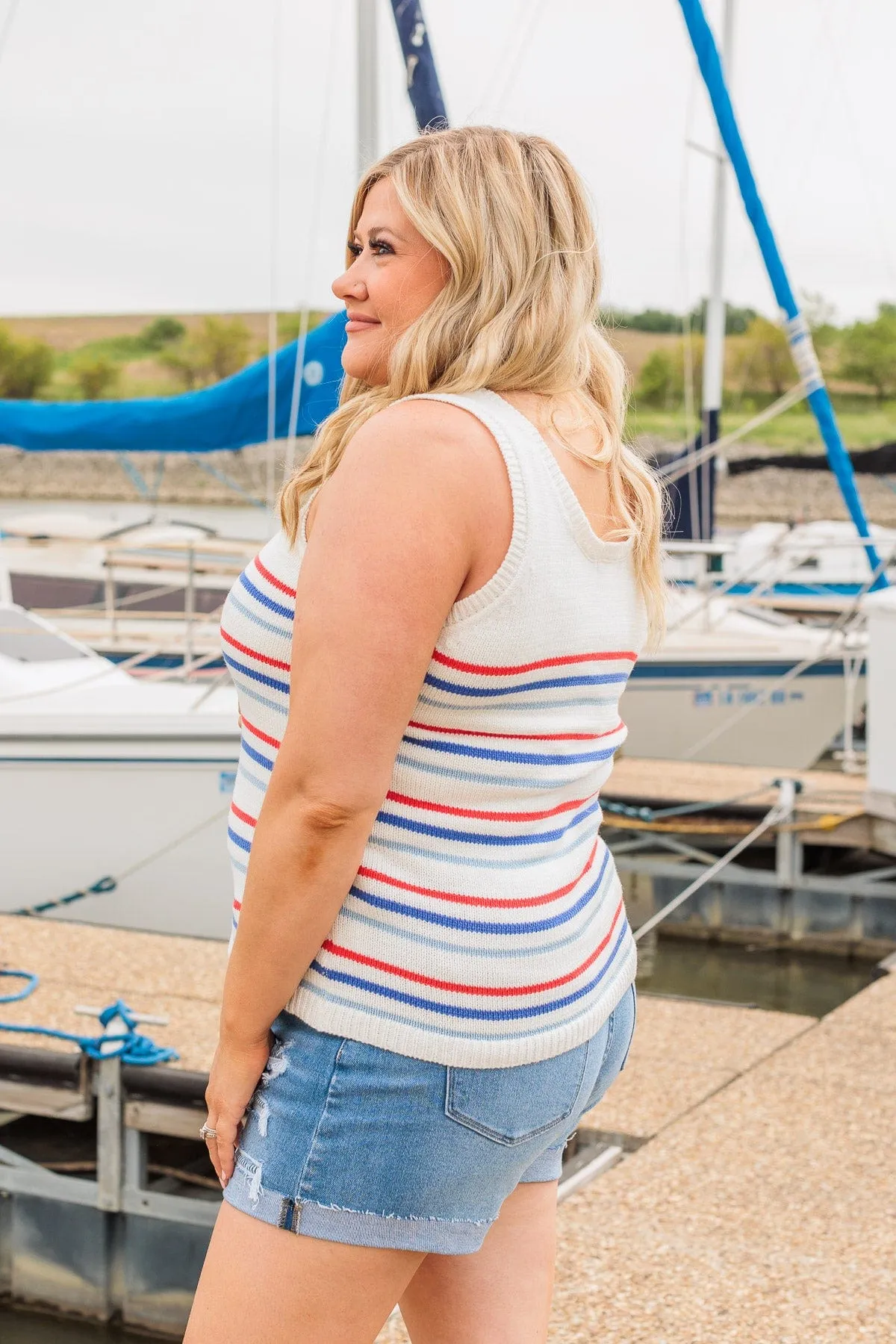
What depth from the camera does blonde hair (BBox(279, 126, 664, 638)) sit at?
4.18ft

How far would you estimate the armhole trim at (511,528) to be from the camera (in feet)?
3.85

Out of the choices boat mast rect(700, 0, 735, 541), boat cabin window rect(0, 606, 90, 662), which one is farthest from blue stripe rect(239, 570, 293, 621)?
boat mast rect(700, 0, 735, 541)

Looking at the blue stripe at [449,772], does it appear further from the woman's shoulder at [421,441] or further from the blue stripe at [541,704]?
the woman's shoulder at [421,441]

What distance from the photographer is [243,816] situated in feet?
4.36

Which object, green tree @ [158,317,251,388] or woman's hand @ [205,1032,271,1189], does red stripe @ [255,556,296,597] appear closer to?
woman's hand @ [205,1032,271,1189]

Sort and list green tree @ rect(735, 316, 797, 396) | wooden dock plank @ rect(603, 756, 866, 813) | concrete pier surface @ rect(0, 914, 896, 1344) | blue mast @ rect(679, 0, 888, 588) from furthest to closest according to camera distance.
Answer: green tree @ rect(735, 316, 797, 396) < wooden dock plank @ rect(603, 756, 866, 813) < blue mast @ rect(679, 0, 888, 588) < concrete pier surface @ rect(0, 914, 896, 1344)

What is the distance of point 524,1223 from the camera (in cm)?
145

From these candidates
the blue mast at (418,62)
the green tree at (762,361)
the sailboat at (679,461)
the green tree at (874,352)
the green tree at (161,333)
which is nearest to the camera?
the blue mast at (418,62)

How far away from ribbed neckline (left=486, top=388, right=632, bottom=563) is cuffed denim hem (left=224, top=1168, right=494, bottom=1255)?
2.02 ft

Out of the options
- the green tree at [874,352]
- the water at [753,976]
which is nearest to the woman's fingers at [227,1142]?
the water at [753,976]

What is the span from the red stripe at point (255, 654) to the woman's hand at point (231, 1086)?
329 millimetres

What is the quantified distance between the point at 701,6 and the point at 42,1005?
612 cm

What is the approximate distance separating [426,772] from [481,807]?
57mm

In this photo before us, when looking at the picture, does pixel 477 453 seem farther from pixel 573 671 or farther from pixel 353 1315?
pixel 353 1315
